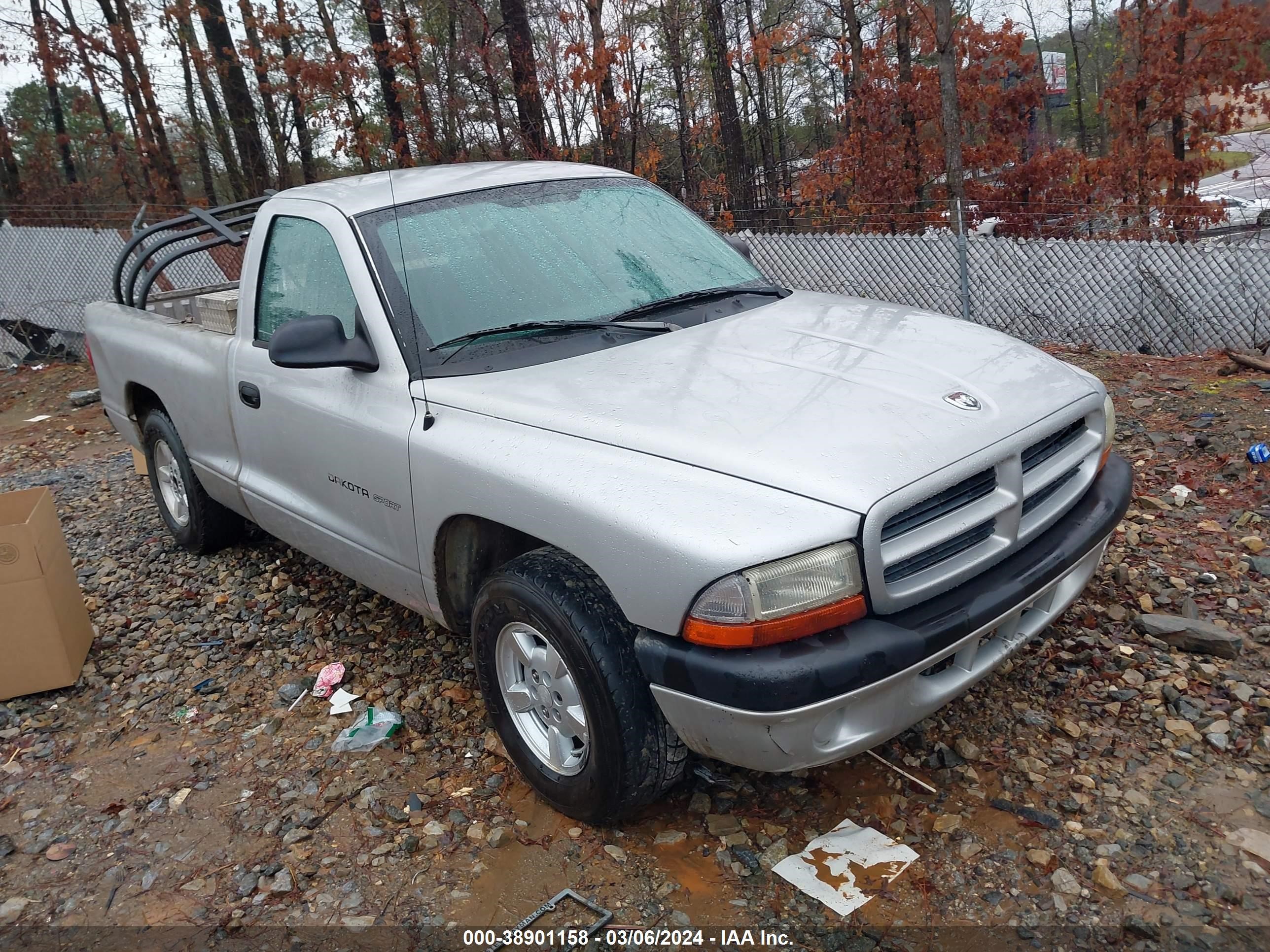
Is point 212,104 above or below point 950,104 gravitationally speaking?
above

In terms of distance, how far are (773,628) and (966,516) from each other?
0.62m

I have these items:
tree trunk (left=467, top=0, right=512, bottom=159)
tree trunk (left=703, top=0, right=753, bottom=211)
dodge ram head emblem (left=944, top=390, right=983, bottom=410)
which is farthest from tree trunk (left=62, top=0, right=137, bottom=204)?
dodge ram head emblem (left=944, top=390, right=983, bottom=410)

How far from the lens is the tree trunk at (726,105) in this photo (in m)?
14.7

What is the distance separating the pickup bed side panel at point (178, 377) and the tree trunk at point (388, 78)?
9381mm

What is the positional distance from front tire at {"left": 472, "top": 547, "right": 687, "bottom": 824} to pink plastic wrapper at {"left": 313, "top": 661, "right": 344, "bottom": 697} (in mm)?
1107

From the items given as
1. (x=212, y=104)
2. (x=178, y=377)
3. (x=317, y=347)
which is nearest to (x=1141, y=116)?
(x=178, y=377)

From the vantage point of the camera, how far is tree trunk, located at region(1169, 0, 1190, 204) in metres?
12.4

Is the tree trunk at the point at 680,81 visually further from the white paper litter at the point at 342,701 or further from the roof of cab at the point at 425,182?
the white paper litter at the point at 342,701

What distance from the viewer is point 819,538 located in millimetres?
2174

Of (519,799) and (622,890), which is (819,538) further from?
(519,799)

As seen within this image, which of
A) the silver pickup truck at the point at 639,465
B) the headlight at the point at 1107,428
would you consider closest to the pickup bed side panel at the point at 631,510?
the silver pickup truck at the point at 639,465

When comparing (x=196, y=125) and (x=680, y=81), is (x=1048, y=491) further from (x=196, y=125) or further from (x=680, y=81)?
(x=196, y=125)

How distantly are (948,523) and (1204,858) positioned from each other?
43.7 inches

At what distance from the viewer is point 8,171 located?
21594mm
